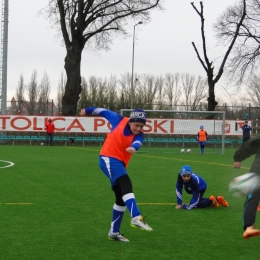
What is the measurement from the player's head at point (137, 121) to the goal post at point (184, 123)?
82.1 ft

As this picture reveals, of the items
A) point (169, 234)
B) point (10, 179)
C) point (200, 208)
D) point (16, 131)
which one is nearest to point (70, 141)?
point (16, 131)

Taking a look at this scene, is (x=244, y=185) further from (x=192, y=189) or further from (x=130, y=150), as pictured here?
(x=192, y=189)

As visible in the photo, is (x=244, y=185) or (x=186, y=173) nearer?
(x=244, y=185)

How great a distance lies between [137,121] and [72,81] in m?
35.4

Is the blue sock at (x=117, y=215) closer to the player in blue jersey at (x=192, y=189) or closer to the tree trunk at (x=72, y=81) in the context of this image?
the player in blue jersey at (x=192, y=189)

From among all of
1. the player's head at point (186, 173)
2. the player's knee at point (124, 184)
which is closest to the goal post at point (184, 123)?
the player's head at point (186, 173)

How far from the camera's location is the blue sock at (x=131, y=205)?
6.70 meters

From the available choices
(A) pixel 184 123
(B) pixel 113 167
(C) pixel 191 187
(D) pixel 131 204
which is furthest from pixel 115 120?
(A) pixel 184 123

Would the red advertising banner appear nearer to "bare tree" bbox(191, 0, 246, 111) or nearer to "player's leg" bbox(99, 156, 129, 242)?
"bare tree" bbox(191, 0, 246, 111)

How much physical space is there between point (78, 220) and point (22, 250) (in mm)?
2233

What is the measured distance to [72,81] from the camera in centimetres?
4194

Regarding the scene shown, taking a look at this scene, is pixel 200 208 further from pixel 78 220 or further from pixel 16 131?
pixel 16 131

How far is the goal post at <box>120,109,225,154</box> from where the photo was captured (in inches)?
1270

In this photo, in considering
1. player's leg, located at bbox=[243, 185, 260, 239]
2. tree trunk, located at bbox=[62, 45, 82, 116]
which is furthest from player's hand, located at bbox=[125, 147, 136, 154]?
tree trunk, located at bbox=[62, 45, 82, 116]
